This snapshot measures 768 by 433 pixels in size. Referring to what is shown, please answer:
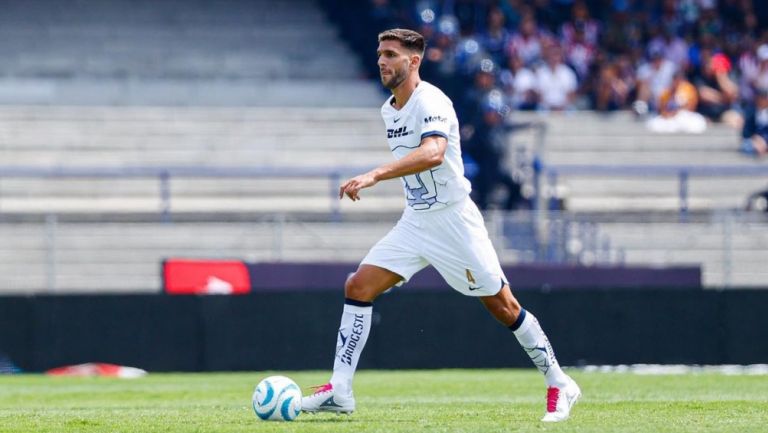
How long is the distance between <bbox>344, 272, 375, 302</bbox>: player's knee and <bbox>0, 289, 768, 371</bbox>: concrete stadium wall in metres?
8.05

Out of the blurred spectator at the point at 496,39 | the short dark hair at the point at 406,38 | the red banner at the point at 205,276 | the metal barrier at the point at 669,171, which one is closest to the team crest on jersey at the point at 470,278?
the short dark hair at the point at 406,38

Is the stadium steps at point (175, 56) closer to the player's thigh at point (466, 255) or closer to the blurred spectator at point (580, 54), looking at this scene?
the blurred spectator at point (580, 54)

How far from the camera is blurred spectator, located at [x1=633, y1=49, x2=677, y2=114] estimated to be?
2631 cm

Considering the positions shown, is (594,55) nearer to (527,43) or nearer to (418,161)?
(527,43)

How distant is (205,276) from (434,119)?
380 inches

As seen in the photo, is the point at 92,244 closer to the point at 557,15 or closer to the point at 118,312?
the point at 118,312

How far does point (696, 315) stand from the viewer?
1853 cm

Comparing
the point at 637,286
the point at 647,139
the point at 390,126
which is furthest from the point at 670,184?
the point at 390,126

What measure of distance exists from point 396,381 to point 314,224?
4818 millimetres

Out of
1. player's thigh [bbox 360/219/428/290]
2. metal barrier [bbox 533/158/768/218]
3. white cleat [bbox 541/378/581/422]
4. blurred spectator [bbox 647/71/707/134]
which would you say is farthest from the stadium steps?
white cleat [bbox 541/378/581/422]

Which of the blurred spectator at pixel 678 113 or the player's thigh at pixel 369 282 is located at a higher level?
the blurred spectator at pixel 678 113

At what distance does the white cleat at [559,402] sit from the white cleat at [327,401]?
49.2 inches

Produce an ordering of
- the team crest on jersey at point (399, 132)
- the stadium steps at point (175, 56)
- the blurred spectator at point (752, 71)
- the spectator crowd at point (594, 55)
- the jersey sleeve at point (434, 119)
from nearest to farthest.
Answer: the jersey sleeve at point (434, 119)
the team crest on jersey at point (399, 132)
the spectator crowd at point (594, 55)
the blurred spectator at point (752, 71)
the stadium steps at point (175, 56)

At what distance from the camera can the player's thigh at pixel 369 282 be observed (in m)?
10.0
